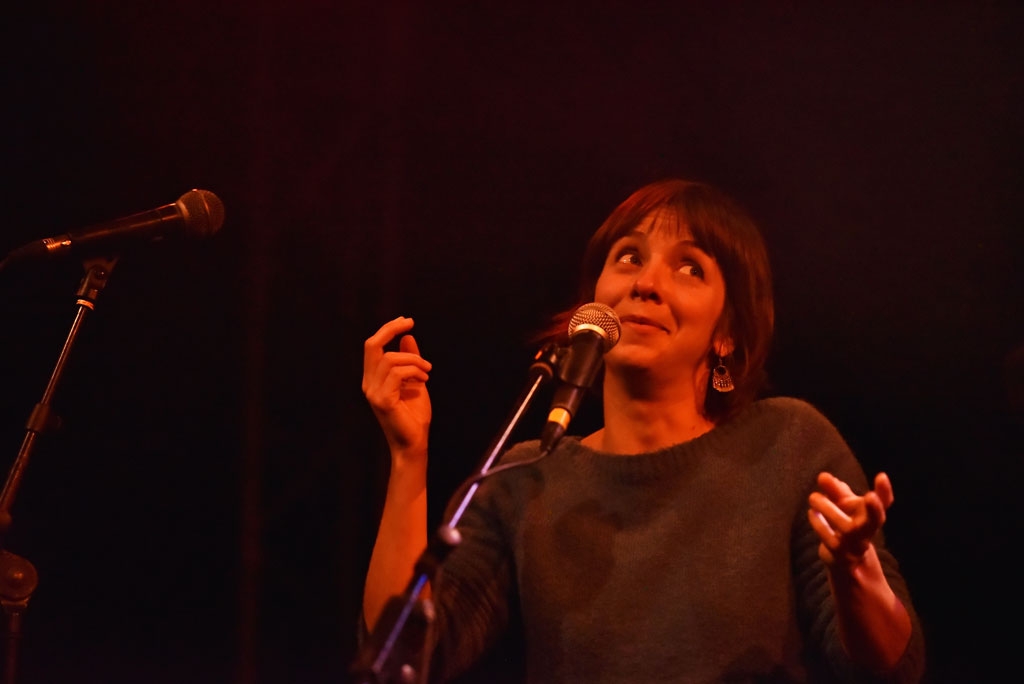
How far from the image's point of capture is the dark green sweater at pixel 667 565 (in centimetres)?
173

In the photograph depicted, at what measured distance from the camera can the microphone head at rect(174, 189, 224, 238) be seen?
1848mm

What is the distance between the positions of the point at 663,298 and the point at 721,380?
9.0 inches

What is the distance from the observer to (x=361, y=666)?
121cm

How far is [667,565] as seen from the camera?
181 centimetres

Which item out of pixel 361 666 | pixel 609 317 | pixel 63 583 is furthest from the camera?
pixel 63 583

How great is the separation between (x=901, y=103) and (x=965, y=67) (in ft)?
0.58

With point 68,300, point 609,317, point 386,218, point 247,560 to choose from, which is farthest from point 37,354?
point 609,317

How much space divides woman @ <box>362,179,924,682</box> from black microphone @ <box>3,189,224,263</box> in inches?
17.2

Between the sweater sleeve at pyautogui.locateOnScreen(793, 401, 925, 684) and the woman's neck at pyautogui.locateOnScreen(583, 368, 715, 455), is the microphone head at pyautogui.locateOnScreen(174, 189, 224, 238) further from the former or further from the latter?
the sweater sleeve at pyautogui.locateOnScreen(793, 401, 925, 684)

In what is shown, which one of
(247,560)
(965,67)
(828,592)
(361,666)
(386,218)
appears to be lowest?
(247,560)

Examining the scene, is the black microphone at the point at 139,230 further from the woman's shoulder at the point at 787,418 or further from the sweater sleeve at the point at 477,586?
the woman's shoulder at the point at 787,418

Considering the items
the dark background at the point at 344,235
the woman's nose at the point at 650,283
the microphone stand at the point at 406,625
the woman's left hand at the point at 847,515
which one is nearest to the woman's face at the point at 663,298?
the woman's nose at the point at 650,283

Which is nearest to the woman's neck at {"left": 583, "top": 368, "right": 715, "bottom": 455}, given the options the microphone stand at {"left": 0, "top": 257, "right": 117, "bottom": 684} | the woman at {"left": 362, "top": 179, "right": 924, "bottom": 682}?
the woman at {"left": 362, "top": 179, "right": 924, "bottom": 682}

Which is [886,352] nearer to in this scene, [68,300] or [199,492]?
[199,492]
